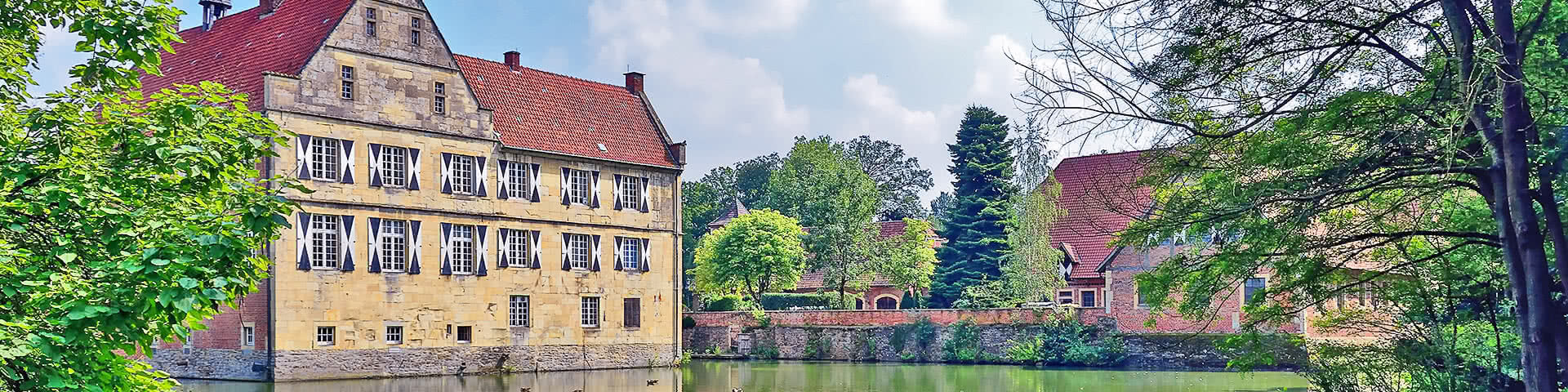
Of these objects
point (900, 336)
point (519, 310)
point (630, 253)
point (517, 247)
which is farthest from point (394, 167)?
point (900, 336)

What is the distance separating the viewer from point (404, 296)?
31.6m

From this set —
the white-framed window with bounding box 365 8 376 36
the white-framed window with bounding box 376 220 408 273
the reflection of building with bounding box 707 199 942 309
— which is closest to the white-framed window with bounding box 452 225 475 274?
the white-framed window with bounding box 376 220 408 273

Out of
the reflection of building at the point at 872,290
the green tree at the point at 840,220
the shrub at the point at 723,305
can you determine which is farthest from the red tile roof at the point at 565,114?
the reflection of building at the point at 872,290

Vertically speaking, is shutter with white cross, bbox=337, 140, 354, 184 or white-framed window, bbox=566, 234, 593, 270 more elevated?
shutter with white cross, bbox=337, 140, 354, 184

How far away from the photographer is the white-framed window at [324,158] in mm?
29641

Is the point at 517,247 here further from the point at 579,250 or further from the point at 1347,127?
the point at 1347,127

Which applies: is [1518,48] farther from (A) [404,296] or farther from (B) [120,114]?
(A) [404,296]

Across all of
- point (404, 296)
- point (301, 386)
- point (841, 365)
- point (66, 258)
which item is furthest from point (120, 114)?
point (841, 365)

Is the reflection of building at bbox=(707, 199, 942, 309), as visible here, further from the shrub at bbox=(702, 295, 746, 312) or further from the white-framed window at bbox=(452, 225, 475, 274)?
the white-framed window at bbox=(452, 225, 475, 274)

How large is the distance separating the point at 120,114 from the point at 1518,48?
9.44 m

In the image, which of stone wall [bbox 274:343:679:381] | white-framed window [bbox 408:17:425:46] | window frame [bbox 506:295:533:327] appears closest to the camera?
stone wall [bbox 274:343:679:381]

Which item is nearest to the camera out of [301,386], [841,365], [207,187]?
[207,187]

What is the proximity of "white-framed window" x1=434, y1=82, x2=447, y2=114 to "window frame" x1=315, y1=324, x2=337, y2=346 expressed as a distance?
5.30 meters

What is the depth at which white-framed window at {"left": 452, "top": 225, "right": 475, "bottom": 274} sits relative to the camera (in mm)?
32781
